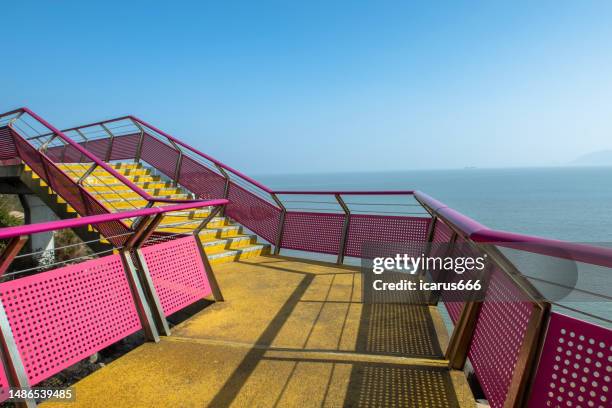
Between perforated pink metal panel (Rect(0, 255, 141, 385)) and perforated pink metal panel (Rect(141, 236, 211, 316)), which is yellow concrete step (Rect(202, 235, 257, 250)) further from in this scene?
perforated pink metal panel (Rect(0, 255, 141, 385))

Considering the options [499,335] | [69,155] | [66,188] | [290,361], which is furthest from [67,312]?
[69,155]

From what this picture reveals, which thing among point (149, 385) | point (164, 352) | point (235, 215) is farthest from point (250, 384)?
point (235, 215)

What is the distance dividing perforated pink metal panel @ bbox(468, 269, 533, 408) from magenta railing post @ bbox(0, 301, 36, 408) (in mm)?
3143

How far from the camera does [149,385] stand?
9.17 ft

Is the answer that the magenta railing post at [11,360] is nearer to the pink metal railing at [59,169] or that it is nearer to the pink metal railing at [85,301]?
the pink metal railing at [85,301]

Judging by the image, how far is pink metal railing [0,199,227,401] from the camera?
245cm

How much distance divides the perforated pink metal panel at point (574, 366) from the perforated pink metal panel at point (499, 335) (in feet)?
0.74

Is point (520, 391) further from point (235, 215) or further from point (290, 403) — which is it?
point (235, 215)

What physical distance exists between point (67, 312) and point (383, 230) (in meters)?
5.02

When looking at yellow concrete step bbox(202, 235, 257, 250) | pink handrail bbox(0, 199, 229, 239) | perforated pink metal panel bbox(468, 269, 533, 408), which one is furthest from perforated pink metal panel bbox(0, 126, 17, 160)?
perforated pink metal panel bbox(468, 269, 533, 408)

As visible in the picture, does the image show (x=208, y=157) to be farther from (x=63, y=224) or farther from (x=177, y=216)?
(x=63, y=224)

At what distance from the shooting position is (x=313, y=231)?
730cm

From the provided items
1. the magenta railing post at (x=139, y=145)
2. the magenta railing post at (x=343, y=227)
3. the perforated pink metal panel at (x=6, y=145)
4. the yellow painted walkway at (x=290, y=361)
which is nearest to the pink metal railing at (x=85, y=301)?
the yellow painted walkway at (x=290, y=361)

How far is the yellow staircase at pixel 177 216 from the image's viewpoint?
23.1 feet
